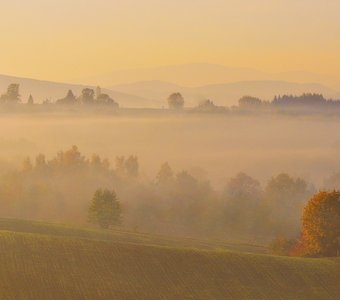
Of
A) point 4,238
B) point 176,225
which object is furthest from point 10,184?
point 4,238

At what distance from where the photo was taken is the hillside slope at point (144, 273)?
64.7 metres

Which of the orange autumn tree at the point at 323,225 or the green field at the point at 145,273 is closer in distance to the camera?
the green field at the point at 145,273

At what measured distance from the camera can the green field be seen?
6469cm

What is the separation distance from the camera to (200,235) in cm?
14212

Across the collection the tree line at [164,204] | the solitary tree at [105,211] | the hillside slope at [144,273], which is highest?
the hillside slope at [144,273]

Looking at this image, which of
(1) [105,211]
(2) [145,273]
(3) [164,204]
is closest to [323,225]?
(2) [145,273]

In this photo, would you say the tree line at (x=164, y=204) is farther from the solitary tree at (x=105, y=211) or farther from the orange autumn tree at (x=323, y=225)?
the orange autumn tree at (x=323, y=225)

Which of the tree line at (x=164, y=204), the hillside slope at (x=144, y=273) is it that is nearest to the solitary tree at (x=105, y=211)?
the tree line at (x=164, y=204)

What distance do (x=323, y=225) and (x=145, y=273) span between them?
28039 millimetres

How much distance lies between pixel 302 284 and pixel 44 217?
81.3 meters

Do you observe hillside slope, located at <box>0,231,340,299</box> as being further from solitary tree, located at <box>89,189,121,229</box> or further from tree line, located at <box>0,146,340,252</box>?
tree line, located at <box>0,146,340,252</box>

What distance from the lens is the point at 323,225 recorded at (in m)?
93.8

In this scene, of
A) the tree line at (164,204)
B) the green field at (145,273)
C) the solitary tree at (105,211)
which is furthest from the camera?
the tree line at (164,204)

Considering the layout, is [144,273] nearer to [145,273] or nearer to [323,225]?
[145,273]
